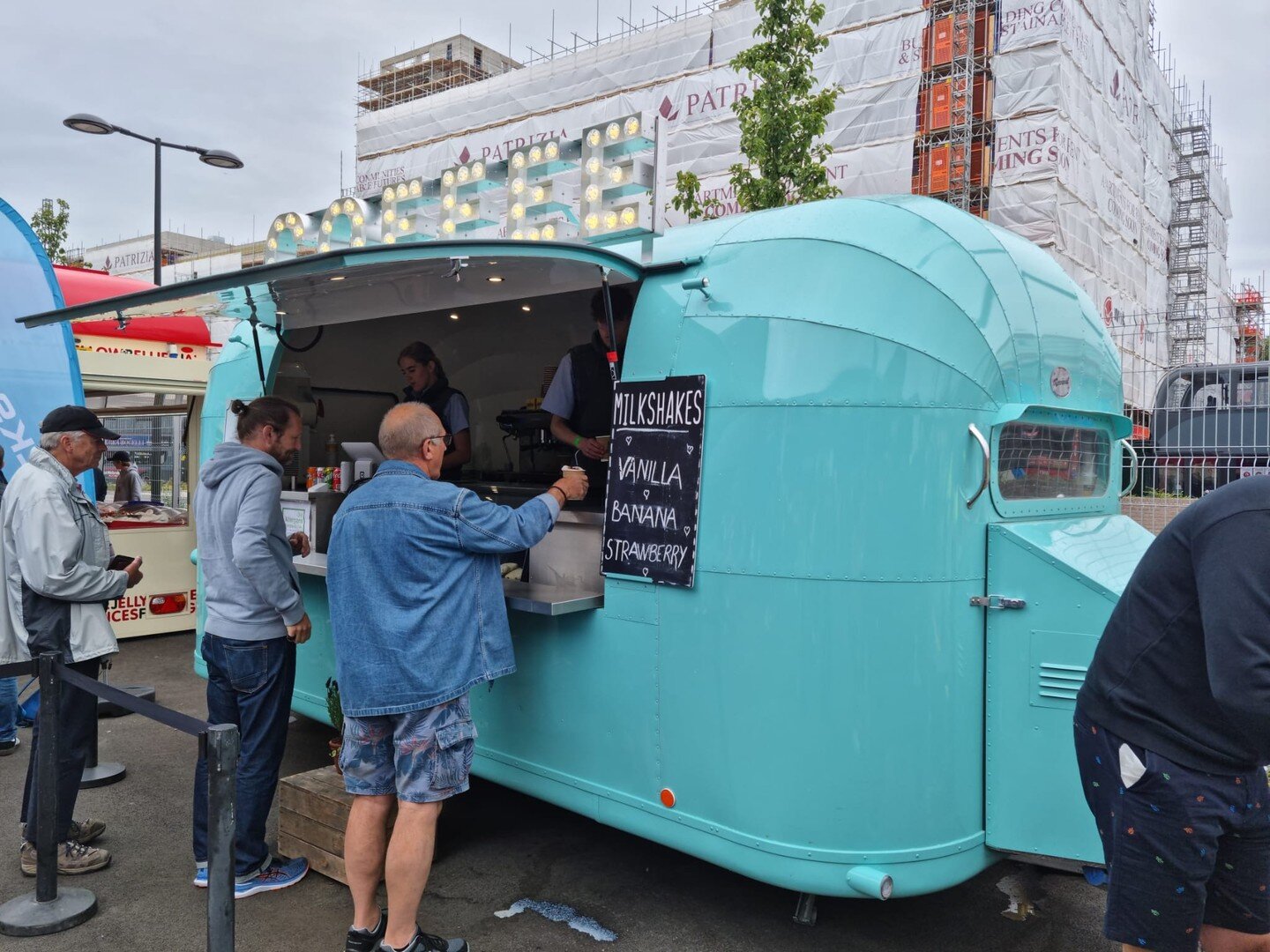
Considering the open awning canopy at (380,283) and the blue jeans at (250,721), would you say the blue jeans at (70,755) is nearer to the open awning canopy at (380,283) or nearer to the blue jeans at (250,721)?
the blue jeans at (250,721)

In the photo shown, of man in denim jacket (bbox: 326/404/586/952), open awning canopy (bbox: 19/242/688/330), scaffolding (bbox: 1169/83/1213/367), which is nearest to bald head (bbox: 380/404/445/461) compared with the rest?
man in denim jacket (bbox: 326/404/586/952)

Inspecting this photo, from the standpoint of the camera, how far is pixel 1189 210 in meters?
26.1

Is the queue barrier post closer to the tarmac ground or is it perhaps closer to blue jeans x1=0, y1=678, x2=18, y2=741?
the tarmac ground

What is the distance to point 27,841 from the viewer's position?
394 centimetres

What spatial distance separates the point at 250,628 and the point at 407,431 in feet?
3.77

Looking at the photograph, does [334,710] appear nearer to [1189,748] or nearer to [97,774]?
[97,774]

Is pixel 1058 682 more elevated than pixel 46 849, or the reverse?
pixel 1058 682

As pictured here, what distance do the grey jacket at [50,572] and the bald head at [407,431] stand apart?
163 centimetres

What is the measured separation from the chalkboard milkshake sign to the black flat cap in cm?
234

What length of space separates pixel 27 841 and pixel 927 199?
4.57m

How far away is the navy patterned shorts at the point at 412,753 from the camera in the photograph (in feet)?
10.5

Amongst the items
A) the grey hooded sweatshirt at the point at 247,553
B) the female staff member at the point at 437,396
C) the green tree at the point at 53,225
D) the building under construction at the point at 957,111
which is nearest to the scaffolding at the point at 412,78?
the building under construction at the point at 957,111

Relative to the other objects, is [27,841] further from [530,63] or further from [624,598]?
[530,63]

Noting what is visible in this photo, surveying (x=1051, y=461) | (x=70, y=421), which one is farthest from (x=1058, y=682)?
(x=70, y=421)
